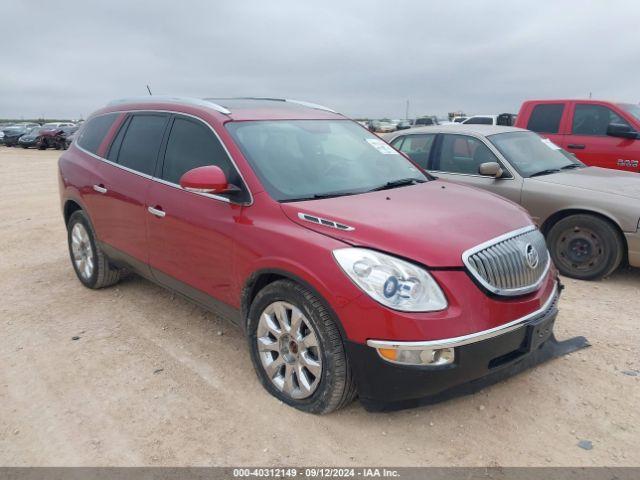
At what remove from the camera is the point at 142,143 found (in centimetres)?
439

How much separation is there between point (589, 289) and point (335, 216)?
3410mm

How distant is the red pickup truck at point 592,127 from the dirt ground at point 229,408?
3766 mm

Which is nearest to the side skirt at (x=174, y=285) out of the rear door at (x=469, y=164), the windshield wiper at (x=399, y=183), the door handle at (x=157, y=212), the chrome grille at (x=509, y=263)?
the door handle at (x=157, y=212)

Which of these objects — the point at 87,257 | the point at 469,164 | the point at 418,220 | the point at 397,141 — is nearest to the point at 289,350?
the point at 418,220

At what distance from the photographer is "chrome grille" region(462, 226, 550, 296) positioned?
277 centimetres

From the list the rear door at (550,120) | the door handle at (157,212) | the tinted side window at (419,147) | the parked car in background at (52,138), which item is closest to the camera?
the door handle at (157,212)

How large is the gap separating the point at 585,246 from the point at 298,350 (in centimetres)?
379

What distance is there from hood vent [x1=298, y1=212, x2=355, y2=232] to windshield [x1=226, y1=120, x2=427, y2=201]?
0.81 ft

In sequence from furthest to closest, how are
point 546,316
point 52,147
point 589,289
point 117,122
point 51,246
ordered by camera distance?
point 52,147 → point 51,246 → point 589,289 → point 117,122 → point 546,316

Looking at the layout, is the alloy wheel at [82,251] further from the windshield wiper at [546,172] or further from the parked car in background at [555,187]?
the windshield wiper at [546,172]

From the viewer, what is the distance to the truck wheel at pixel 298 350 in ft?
9.30

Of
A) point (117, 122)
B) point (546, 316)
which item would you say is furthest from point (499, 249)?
point (117, 122)

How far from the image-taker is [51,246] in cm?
718

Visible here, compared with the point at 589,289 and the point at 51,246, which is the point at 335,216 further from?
the point at 51,246
